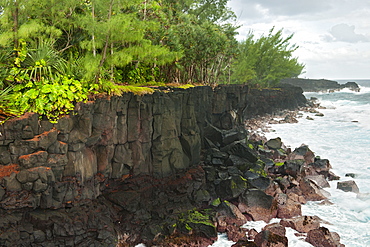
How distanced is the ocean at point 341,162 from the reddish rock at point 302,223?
293 mm

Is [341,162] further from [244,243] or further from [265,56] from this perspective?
[265,56]

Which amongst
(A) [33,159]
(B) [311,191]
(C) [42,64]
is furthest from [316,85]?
(A) [33,159]

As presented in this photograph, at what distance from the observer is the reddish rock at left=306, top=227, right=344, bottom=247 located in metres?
10.8

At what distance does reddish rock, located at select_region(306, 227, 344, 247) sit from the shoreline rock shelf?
0.14 metres

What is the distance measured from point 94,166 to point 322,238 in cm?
900

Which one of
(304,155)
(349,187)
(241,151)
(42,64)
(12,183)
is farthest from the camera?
(304,155)

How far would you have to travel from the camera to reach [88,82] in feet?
34.2

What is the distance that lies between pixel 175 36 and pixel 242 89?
11.3 meters

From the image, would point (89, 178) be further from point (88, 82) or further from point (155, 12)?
point (155, 12)

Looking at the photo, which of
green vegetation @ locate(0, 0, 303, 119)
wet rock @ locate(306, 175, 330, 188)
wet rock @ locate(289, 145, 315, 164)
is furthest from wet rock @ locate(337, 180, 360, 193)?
green vegetation @ locate(0, 0, 303, 119)

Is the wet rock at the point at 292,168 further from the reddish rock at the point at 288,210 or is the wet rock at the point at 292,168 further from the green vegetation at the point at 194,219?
the green vegetation at the point at 194,219

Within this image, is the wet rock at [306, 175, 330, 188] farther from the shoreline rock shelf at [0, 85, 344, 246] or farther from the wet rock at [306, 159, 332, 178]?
the wet rock at [306, 159, 332, 178]

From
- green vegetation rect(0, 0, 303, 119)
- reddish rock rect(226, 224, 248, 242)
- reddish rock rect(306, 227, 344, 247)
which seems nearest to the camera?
green vegetation rect(0, 0, 303, 119)

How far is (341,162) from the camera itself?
2106cm
